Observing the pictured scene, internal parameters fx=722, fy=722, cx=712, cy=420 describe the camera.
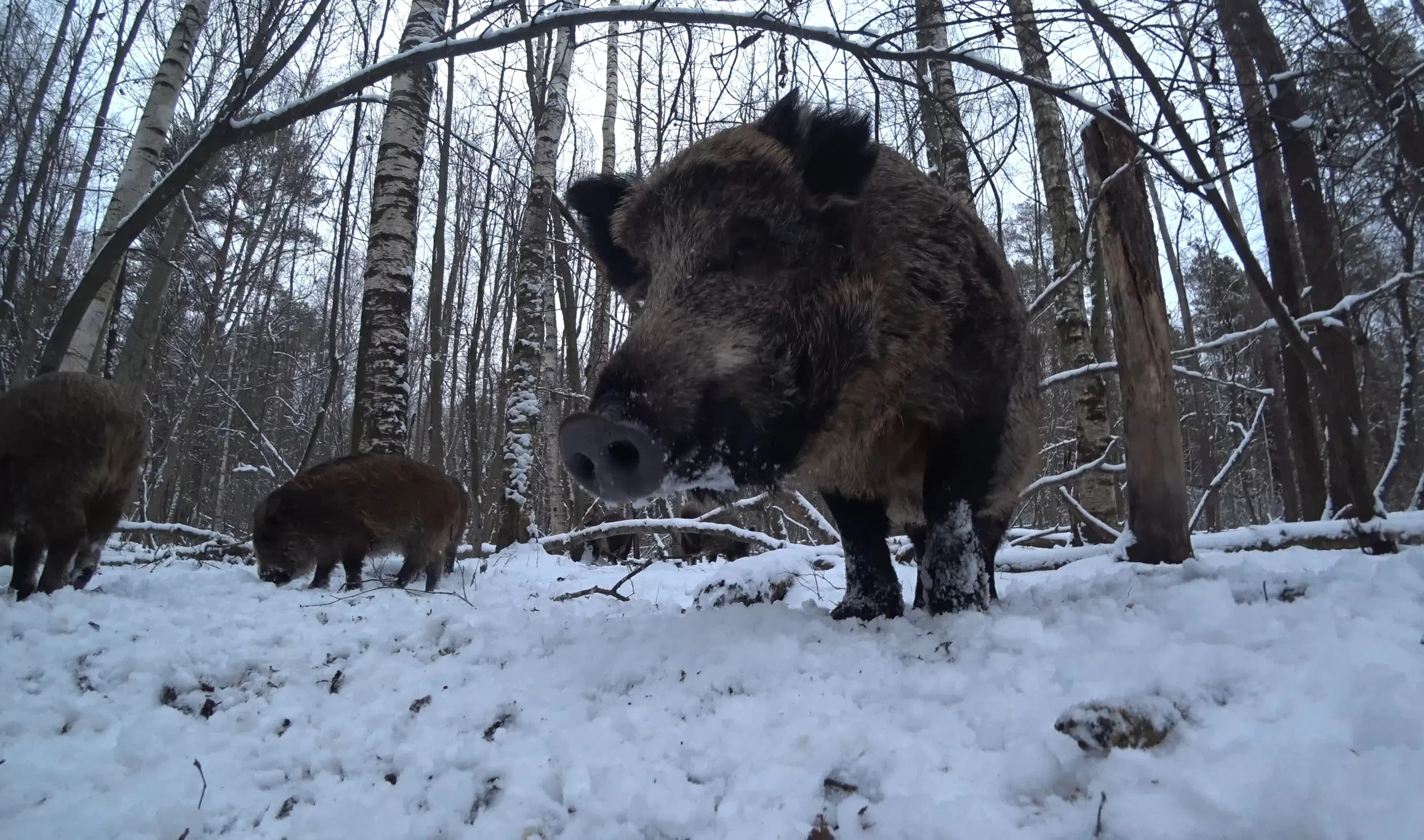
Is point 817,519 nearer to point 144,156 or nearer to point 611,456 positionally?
point 611,456

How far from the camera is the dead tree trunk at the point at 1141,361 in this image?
315 centimetres

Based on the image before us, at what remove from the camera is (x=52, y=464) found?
327 cm

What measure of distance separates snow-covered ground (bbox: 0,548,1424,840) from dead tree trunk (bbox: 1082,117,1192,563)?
0.55 metres

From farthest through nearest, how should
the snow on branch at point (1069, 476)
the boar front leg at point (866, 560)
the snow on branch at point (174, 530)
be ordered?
the snow on branch at point (174, 530) → the snow on branch at point (1069, 476) → the boar front leg at point (866, 560)

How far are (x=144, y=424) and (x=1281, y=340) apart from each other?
7.40m

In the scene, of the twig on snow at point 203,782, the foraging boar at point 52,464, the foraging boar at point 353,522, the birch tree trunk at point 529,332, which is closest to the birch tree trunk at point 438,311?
the birch tree trunk at point 529,332

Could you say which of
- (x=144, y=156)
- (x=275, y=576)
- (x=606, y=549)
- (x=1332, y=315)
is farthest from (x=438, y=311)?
(x=1332, y=315)

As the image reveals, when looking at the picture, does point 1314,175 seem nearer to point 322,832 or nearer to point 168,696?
point 322,832

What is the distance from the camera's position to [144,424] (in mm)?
3863

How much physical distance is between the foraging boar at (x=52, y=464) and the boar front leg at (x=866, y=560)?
3417 mm

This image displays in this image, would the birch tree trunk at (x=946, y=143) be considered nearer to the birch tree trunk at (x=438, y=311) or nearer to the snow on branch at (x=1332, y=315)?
the snow on branch at (x=1332, y=315)

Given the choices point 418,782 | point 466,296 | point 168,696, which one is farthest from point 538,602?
point 466,296

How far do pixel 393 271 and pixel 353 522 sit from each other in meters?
2.38

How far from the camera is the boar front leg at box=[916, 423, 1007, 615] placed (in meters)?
2.32
